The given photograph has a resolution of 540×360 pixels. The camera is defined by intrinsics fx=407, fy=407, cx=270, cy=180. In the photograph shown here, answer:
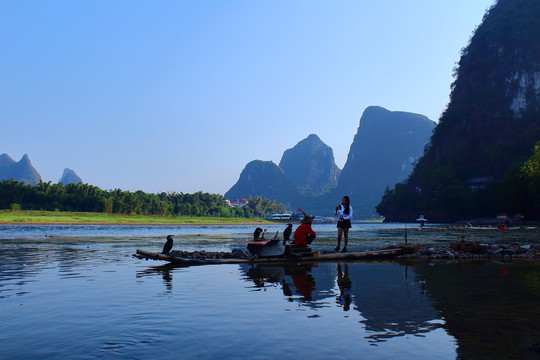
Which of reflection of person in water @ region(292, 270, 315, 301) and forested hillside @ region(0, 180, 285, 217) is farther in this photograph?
forested hillside @ region(0, 180, 285, 217)

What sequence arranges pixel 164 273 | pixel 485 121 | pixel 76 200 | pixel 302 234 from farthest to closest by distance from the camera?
pixel 485 121 < pixel 76 200 < pixel 302 234 < pixel 164 273

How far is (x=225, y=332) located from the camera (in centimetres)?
707

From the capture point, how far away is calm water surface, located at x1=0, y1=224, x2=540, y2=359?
6098mm

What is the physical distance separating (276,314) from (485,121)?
4936 inches

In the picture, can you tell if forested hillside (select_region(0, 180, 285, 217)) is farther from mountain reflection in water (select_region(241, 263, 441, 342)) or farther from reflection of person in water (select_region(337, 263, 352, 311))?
reflection of person in water (select_region(337, 263, 352, 311))

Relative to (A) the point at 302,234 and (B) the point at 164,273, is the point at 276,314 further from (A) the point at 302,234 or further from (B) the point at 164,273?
(A) the point at 302,234

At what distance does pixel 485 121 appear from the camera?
116m

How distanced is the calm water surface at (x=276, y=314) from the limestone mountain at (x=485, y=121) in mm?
89910

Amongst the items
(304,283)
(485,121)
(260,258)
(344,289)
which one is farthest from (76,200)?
(485,121)

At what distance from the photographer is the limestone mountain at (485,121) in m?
99.8

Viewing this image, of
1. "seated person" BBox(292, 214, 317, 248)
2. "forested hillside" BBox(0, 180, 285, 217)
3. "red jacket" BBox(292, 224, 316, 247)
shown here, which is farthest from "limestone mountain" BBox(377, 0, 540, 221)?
"red jacket" BBox(292, 224, 316, 247)

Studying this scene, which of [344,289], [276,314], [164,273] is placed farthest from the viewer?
[164,273]

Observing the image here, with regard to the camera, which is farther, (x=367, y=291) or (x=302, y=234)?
(x=302, y=234)

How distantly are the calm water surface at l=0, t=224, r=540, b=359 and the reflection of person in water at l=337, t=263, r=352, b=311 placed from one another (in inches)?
1.4
